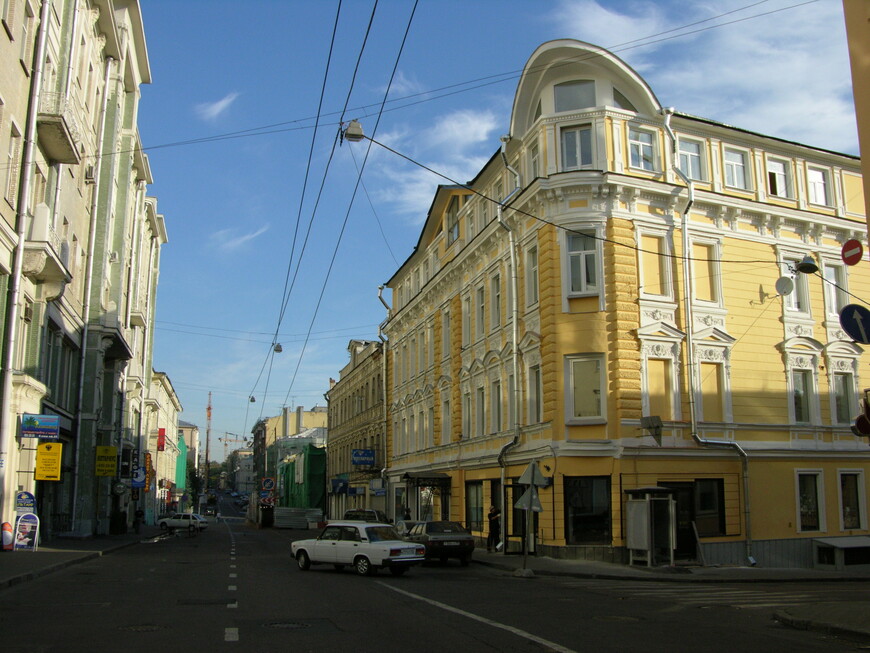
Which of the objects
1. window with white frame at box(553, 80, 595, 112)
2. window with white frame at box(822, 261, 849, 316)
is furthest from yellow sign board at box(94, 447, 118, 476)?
window with white frame at box(822, 261, 849, 316)

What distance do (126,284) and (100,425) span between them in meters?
10.7

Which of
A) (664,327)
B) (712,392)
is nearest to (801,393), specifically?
(712,392)

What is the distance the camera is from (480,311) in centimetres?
3266

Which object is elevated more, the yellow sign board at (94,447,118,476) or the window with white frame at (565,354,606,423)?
the window with white frame at (565,354,606,423)

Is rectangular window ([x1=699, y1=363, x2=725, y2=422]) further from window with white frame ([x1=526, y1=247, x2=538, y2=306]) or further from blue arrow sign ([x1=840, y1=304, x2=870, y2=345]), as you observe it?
blue arrow sign ([x1=840, y1=304, x2=870, y2=345])

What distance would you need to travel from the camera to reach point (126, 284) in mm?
49375

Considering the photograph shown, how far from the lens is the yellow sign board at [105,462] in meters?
36.6

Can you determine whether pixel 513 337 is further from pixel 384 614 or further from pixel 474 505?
pixel 384 614

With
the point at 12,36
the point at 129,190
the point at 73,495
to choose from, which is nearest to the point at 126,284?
the point at 129,190

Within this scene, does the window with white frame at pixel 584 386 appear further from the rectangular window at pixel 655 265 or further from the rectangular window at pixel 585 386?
the rectangular window at pixel 655 265

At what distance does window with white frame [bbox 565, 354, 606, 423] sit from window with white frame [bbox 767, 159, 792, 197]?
9.63 m

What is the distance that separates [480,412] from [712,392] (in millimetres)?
9312

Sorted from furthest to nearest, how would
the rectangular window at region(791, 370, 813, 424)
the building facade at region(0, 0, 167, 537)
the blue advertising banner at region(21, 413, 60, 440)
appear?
the rectangular window at region(791, 370, 813, 424) < the blue advertising banner at region(21, 413, 60, 440) < the building facade at region(0, 0, 167, 537)

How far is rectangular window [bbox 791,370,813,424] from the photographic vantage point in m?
28.1
